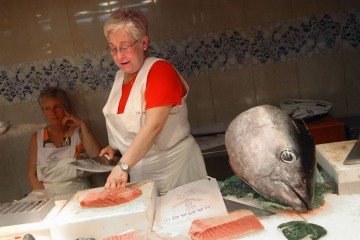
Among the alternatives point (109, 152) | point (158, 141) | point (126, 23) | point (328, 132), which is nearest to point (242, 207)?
point (158, 141)

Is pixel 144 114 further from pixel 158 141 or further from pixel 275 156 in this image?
pixel 275 156

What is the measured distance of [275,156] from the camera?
5.24 feet

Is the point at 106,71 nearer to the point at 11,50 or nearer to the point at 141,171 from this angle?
the point at 11,50

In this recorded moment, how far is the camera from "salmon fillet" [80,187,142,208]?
176cm

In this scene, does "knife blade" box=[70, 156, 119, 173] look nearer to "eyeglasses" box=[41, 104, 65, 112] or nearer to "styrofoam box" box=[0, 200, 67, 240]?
"styrofoam box" box=[0, 200, 67, 240]

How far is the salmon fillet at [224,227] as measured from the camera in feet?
4.89

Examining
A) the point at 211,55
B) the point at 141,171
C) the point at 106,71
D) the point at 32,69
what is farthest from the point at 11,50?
the point at 141,171

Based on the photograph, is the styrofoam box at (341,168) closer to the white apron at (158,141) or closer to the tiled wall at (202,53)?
the white apron at (158,141)

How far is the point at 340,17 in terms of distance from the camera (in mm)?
3943

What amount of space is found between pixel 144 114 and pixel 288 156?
3.26ft

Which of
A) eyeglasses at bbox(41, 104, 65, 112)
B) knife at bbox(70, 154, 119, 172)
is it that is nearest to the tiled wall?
eyeglasses at bbox(41, 104, 65, 112)

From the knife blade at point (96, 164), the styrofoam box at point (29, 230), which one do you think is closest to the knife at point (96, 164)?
the knife blade at point (96, 164)

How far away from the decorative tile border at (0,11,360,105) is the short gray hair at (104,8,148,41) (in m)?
1.71

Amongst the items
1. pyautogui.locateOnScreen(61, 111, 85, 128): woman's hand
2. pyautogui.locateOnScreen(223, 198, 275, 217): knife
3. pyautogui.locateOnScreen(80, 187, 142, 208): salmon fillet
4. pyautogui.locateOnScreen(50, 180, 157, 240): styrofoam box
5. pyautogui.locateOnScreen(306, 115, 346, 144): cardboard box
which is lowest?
pyautogui.locateOnScreen(306, 115, 346, 144): cardboard box
